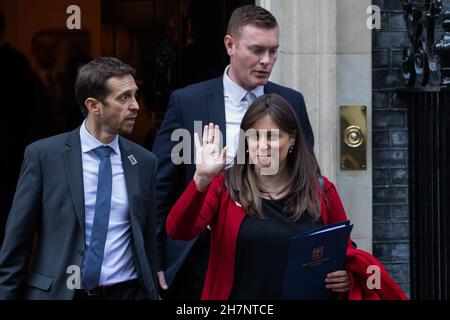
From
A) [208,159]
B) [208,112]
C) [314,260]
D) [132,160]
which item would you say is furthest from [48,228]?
[208,112]

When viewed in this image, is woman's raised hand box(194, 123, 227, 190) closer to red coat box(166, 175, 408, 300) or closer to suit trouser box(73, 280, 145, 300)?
red coat box(166, 175, 408, 300)

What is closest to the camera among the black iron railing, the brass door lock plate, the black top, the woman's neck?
the black top

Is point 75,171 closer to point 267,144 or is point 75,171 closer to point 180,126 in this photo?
point 267,144

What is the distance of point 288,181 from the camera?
4840 millimetres

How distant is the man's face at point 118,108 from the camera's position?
5047mm

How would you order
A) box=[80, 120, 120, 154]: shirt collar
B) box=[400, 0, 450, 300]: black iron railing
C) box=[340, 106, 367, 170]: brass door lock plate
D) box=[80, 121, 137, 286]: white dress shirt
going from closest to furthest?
1. box=[80, 121, 137, 286]: white dress shirt
2. box=[80, 120, 120, 154]: shirt collar
3. box=[400, 0, 450, 300]: black iron railing
4. box=[340, 106, 367, 170]: brass door lock plate

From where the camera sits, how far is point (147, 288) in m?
4.99

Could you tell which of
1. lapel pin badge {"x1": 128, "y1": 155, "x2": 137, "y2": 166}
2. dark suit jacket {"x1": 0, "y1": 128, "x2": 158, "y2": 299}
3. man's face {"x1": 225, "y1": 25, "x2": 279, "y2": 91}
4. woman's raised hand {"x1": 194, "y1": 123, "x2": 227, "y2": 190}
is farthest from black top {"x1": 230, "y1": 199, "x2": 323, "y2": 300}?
man's face {"x1": 225, "y1": 25, "x2": 279, "y2": 91}

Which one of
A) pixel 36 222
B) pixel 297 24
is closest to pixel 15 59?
pixel 297 24

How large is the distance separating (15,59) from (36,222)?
5216mm

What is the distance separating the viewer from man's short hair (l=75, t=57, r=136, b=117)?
16.6ft
